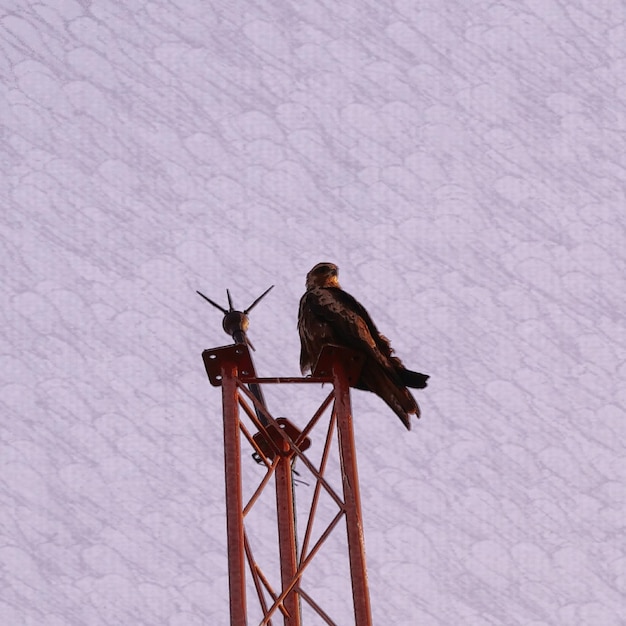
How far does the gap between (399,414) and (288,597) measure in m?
1.70

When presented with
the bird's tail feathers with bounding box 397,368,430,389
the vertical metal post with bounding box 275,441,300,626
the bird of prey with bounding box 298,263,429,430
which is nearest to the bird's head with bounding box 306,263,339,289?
the bird of prey with bounding box 298,263,429,430

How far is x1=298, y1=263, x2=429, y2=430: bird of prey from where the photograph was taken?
11.1 m

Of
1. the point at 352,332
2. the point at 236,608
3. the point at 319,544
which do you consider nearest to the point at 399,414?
the point at 352,332

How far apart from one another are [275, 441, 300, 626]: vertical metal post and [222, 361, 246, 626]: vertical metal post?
0.63 meters

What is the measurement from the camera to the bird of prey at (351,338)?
11078 millimetres

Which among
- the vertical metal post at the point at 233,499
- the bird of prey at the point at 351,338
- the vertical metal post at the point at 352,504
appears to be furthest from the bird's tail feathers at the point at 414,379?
the vertical metal post at the point at 233,499

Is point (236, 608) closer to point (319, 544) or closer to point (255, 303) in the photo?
point (319, 544)

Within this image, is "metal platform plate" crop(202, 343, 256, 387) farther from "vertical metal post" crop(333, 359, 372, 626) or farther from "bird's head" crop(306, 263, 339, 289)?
"bird's head" crop(306, 263, 339, 289)

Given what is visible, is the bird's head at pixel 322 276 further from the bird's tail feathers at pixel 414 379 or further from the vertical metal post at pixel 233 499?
the vertical metal post at pixel 233 499

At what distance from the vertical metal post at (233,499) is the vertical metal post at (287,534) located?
2.07ft

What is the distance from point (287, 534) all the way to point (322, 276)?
255cm

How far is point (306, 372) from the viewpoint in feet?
39.2

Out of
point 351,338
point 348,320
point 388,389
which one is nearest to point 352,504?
point 388,389

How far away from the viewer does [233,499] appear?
9.81 meters
